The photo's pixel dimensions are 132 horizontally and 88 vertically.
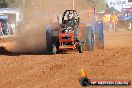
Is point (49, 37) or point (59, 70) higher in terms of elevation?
point (49, 37)

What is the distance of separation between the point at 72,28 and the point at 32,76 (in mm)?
6368

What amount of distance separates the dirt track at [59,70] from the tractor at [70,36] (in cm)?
150

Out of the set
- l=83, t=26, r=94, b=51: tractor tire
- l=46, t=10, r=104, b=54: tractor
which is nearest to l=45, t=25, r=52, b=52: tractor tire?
l=46, t=10, r=104, b=54: tractor

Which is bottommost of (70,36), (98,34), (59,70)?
(59,70)

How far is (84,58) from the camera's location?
46.1ft

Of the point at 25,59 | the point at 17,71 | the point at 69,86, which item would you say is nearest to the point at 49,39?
the point at 25,59

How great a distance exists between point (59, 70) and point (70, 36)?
4.99 meters

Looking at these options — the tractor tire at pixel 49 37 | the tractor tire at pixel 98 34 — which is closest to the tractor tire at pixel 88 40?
the tractor tire at pixel 98 34

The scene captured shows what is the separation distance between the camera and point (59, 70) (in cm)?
1139

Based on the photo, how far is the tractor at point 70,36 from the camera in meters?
16.3

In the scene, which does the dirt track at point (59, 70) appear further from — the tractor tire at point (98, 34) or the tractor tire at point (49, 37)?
the tractor tire at point (98, 34)

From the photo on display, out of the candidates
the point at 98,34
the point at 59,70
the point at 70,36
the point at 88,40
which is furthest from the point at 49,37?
the point at 59,70

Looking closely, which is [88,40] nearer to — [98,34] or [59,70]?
[98,34]

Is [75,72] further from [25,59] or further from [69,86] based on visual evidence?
[25,59]
